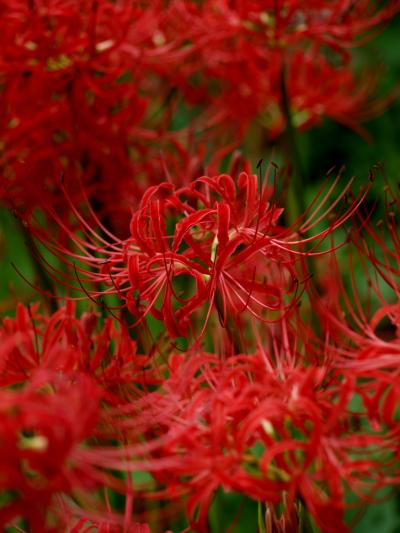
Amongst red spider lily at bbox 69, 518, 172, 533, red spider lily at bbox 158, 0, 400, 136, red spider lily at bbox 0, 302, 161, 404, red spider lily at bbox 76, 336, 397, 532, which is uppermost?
red spider lily at bbox 158, 0, 400, 136

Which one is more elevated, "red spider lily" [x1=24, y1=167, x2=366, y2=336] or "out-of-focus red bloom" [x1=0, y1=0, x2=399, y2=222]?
"out-of-focus red bloom" [x1=0, y1=0, x2=399, y2=222]

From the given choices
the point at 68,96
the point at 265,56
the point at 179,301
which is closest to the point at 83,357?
the point at 179,301

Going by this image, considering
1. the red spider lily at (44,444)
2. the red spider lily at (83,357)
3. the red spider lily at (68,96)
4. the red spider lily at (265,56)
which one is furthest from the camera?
the red spider lily at (265,56)

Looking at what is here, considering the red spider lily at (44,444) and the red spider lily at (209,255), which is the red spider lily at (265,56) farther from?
the red spider lily at (44,444)

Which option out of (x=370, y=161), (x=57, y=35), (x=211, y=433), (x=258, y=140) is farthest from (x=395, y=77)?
(x=211, y=433)

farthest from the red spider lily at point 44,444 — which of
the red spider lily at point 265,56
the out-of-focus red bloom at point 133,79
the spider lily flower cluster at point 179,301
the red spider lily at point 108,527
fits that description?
the red spider lily at point 265,56

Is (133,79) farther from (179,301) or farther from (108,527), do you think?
(108,527)

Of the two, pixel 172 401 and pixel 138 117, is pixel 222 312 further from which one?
pixel 138 117

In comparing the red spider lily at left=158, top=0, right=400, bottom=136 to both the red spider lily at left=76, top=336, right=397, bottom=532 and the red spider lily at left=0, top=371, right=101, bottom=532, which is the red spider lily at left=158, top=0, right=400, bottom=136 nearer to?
the red spider lily at left=76, top=336, right=397, bottom=532

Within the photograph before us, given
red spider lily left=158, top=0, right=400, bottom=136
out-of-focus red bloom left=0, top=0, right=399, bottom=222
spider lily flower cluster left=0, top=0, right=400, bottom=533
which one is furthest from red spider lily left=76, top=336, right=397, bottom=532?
red spider lily left=158, top=0, right=400, bottom=136
